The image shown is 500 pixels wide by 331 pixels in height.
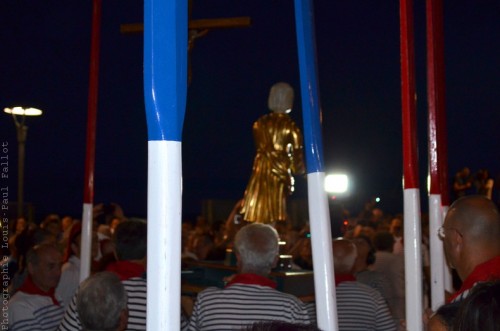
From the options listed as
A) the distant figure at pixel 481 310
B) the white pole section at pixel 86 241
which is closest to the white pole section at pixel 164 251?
the distant figure at pixel 481 310

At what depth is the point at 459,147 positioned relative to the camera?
19.5 m

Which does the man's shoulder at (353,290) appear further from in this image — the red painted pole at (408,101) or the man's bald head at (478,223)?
the red painted pole at (408,101)

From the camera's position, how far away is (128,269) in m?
3.36

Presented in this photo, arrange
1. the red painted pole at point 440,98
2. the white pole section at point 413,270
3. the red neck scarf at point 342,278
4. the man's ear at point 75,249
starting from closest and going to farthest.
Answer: the white pole section at point 413,270 < the red painted pole at point 440,98 < the red neck scarf at point 342,278 < the man's ear at point 75,249

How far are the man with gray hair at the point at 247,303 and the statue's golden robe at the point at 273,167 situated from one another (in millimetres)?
3465

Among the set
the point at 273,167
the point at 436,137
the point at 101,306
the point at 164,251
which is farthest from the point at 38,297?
the point at 273,167

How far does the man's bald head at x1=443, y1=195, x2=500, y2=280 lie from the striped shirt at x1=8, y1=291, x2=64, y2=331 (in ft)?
6.79

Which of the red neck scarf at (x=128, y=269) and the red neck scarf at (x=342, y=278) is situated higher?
Result: the red neck scarf at (x=128, y=269)

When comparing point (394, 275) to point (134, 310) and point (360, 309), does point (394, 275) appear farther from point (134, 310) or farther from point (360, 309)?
point (134, 310)

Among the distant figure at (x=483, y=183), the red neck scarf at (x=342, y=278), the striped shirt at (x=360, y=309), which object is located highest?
the distant figure at (x=483, y=183)

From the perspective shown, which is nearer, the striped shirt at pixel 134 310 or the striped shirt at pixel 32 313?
the striped shirt at pixel 134 310

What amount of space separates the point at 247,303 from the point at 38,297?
4.12ft

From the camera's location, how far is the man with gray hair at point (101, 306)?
260 cm

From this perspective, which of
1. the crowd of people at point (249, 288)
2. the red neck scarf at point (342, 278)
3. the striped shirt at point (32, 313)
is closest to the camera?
the crowd of people at point (249, 288)
